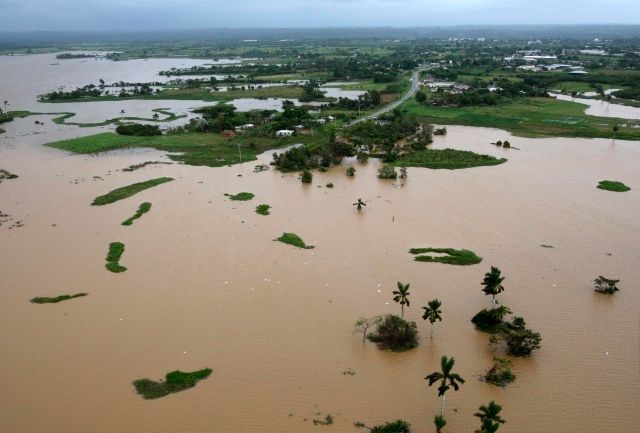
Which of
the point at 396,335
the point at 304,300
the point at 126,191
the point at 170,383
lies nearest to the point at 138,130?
the point at 126,191

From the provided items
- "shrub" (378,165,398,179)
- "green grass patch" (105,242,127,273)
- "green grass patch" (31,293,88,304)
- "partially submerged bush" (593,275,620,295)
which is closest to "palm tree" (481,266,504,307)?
"partially submerged bush" (593,275,620,295)

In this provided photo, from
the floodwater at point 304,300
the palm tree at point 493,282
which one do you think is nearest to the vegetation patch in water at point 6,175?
the floodwater at point 304,300

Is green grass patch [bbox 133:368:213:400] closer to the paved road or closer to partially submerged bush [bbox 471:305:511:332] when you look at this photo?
partially submerged bush [bbox 471:305:511:332]

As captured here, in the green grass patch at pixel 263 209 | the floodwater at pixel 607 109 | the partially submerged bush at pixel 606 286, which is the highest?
the floodwater at pixel 607 109

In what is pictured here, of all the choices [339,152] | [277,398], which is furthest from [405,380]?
[339,152]

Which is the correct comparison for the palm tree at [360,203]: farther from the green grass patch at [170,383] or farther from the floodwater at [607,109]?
the floodwater at [607,109]
